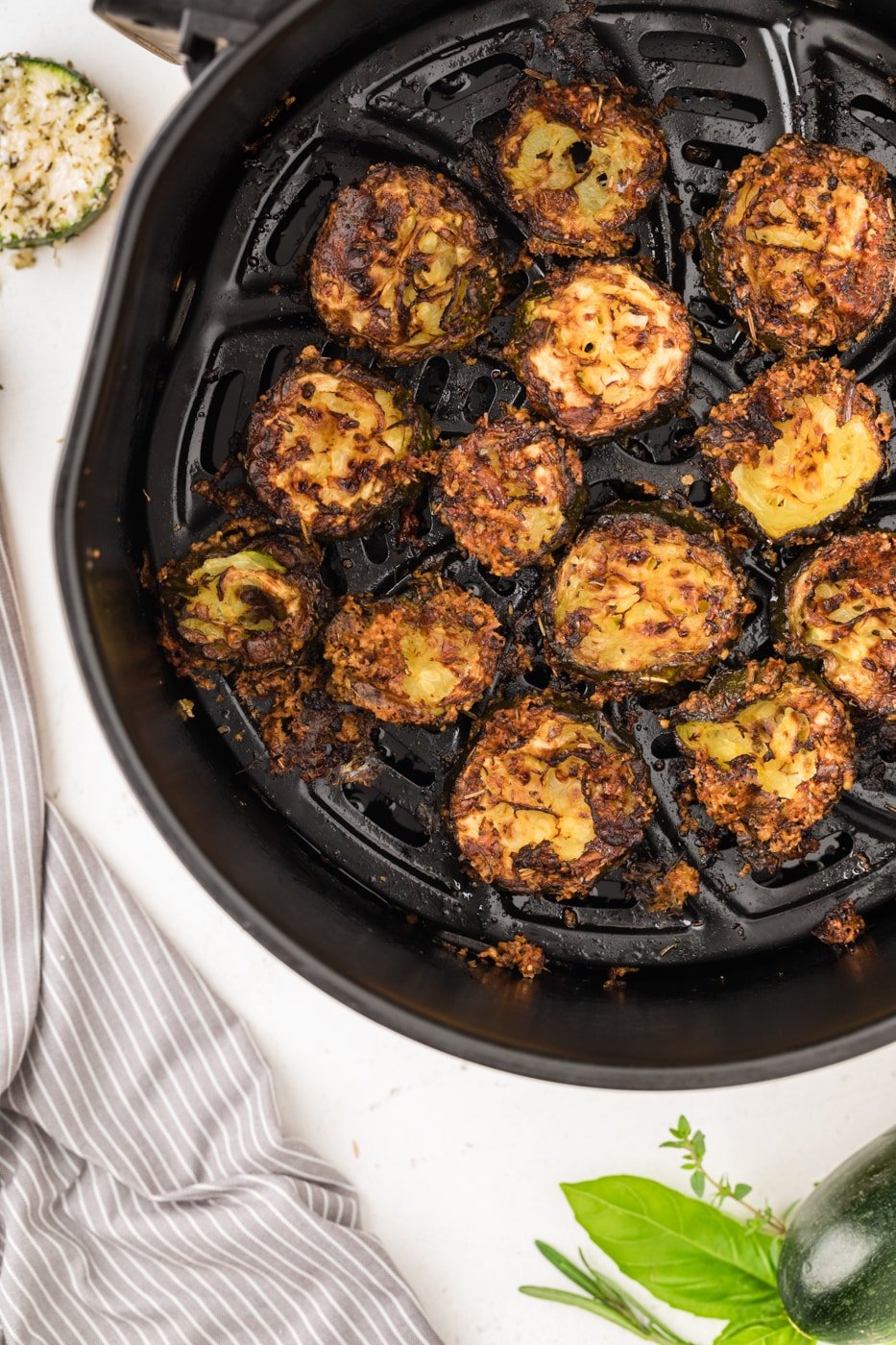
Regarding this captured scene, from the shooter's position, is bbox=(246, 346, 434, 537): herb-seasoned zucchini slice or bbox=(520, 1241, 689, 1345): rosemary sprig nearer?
bbox=(246, 346, 434, 537): herb-seasoned zucchini slice

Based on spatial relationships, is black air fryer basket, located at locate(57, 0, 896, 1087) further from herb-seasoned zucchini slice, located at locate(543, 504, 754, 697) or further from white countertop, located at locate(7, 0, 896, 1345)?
white countertop, located at locate(7, 0, 896, 1345)

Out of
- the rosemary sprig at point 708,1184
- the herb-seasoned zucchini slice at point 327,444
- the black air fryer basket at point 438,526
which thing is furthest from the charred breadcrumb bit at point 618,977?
the herb-seasoned zucchini slice at point 327,444

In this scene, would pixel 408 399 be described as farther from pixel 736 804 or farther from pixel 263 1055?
pixel 263 1055

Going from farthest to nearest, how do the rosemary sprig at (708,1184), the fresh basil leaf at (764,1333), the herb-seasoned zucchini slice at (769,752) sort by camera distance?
1. the fresh basil leaf at (764,1333)
2. the rosemary sprig at (708,1184)
3. the herb-seasoned zucchini slice at (769,752)

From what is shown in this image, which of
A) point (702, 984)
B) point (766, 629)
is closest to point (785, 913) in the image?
point (702, 984)

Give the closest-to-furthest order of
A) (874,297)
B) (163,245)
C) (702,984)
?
(163,245) < (874,297) < (702,984)

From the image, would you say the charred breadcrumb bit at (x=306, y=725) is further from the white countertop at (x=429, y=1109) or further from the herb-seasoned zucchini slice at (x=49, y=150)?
the herb-seasoned zucchini slice at (x=49, y=150)

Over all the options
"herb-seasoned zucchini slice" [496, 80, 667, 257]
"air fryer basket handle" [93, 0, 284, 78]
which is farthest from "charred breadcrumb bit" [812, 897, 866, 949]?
"air fryer basket handle" [93, 0, 284, 78]
